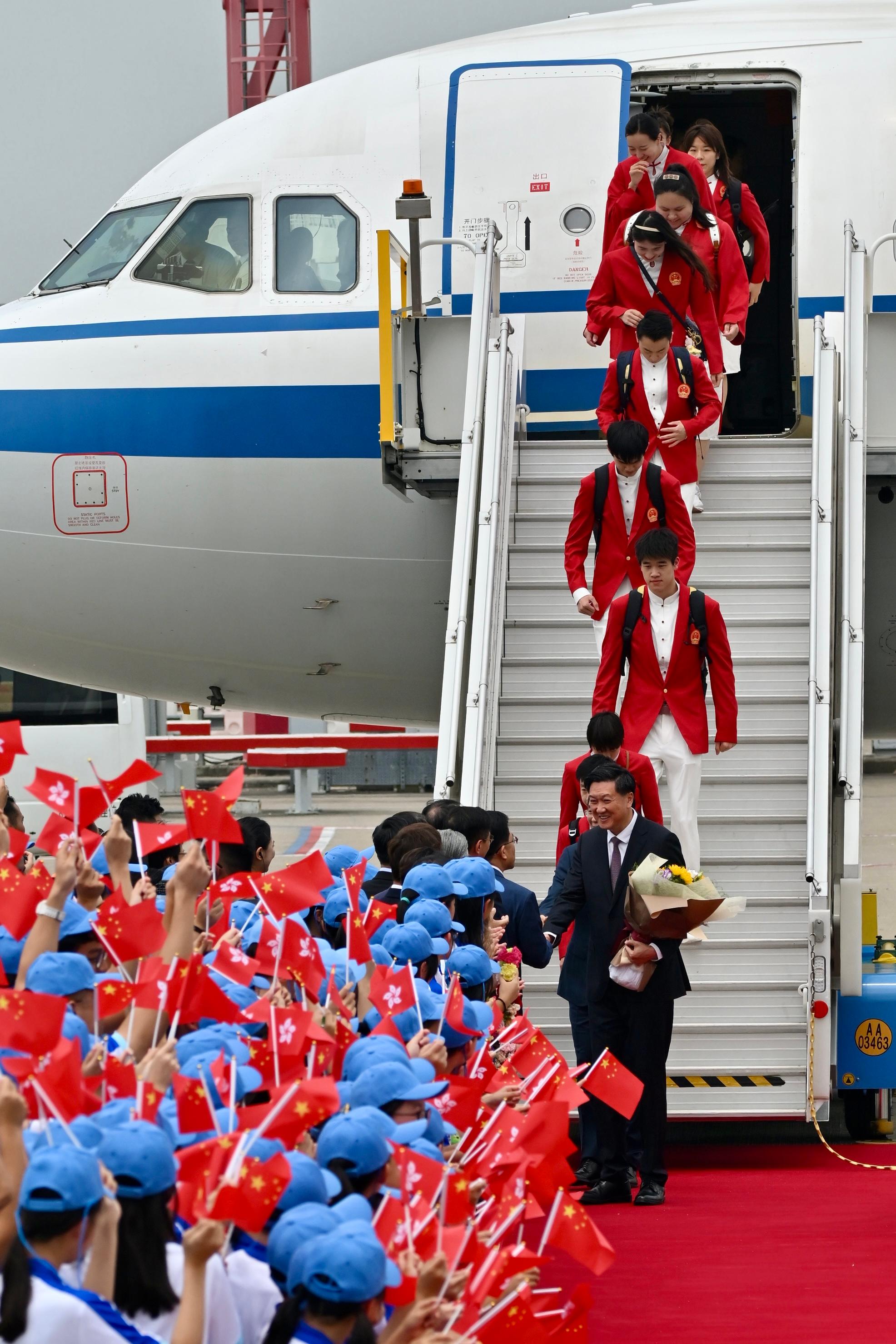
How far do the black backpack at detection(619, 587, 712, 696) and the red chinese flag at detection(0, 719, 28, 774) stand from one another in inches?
108

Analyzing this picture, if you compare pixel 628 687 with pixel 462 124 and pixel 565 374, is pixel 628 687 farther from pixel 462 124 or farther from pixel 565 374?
pixel 462 124

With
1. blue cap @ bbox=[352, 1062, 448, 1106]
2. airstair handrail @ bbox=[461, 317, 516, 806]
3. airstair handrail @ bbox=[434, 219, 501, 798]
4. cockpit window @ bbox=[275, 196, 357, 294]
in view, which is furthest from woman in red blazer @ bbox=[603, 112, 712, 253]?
blue cap @ bbox=[352, 1062, 448, 1106]

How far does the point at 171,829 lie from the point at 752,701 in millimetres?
3991

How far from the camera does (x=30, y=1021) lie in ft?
11.2

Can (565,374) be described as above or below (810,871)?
above

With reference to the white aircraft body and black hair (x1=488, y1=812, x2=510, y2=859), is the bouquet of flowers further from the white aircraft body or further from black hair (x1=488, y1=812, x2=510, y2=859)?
the white aircraft body

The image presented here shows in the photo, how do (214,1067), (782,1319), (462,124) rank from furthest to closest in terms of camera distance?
(462,124), (782,1319), (214,1067)

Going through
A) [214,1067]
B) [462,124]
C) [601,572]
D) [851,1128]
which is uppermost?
[462,124]

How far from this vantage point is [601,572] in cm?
798

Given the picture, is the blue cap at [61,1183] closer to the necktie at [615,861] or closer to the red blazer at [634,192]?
the necktie at [615,861]

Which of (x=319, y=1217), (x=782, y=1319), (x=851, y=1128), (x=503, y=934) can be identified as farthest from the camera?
(x=851, y=1128)

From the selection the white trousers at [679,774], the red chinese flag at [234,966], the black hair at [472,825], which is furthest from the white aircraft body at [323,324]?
the red chinese flag at [234,966]

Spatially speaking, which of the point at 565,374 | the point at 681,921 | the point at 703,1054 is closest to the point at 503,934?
the point at 681,921

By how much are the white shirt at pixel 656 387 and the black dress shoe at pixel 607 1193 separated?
3.68 m
